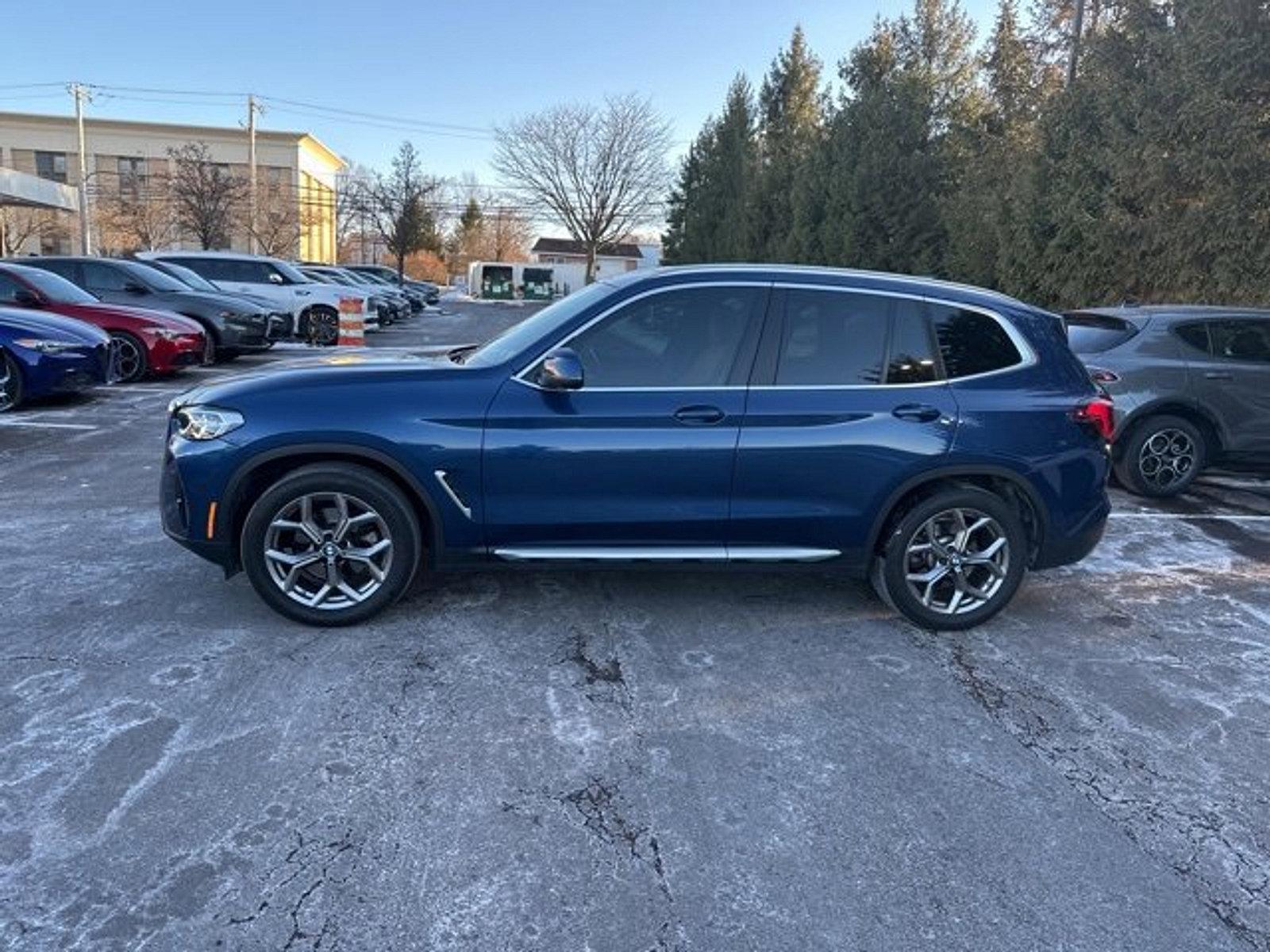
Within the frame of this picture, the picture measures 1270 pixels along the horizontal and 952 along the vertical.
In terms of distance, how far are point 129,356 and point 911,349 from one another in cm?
1075

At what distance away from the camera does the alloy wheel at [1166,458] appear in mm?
7309

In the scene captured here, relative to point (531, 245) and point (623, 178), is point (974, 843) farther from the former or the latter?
point (531, 245)

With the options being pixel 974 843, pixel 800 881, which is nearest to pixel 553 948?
pixel 800 881

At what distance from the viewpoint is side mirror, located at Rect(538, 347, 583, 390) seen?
3.88 metres

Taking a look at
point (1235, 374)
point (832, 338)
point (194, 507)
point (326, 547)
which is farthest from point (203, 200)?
point (832, 338)

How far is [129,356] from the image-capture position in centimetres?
1149

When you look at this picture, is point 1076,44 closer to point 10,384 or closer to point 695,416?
point 695,416

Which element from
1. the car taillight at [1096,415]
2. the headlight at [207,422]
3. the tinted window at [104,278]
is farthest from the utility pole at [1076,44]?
the tinted window at [104,278]

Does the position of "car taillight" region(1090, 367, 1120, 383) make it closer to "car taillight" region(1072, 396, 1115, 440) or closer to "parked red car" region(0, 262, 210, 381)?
"car taillight" region(1072, 396, 1115, 440)

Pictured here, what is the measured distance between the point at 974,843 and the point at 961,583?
1.83m

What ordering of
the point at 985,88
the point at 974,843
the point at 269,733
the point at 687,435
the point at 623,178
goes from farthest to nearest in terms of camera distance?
the point at 623,178 → the point at 985,88 → the point at 687,435 → the point at 269,733 → the point at 974,843

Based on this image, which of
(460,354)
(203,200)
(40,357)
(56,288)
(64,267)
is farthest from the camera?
(203,200)

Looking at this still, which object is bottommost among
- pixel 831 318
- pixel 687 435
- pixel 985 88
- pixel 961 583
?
pixel 961 583

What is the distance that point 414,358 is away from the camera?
460cm
